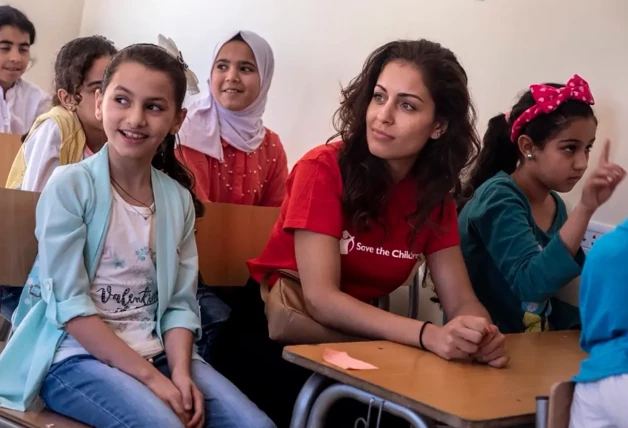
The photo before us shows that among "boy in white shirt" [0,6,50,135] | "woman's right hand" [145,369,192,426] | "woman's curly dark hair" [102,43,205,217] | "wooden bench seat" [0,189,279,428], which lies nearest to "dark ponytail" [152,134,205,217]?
"woman's curly dark hair" [102,43,205,217]

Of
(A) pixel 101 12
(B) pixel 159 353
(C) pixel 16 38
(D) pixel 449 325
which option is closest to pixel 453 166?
(D) pixel 449 325

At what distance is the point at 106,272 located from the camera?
1.54 m

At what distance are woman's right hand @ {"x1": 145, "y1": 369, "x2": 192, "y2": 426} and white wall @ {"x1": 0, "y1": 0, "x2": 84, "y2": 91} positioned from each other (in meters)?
3.24

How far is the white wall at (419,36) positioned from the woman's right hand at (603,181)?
414mm

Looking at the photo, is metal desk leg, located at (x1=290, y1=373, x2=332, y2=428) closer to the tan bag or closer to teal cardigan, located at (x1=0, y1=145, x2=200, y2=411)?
the tan bag

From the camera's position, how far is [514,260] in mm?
1921

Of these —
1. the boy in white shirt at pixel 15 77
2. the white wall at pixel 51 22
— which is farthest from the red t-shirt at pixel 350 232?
the white wall at pixel 51 22

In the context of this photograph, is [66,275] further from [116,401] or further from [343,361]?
[343,361]

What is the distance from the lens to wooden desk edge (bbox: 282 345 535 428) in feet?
3.48

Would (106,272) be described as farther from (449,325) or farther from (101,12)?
(101,12)

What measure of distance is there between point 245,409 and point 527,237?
0.84 meters

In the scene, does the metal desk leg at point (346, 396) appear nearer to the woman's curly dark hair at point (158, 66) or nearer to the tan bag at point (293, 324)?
the tan bag at point (293, 324)

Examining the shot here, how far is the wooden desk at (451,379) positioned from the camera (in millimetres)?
1102

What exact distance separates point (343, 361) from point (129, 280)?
0.52 metres
